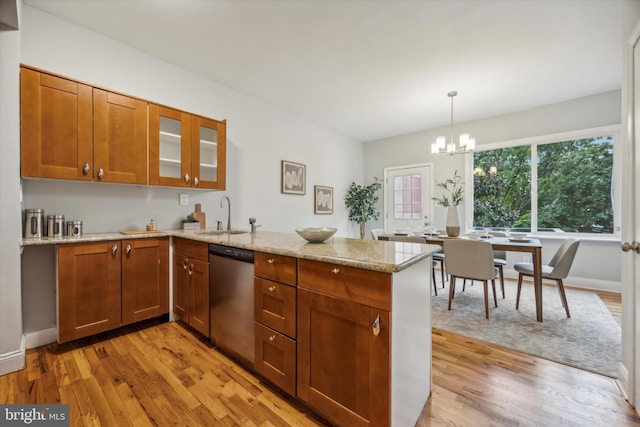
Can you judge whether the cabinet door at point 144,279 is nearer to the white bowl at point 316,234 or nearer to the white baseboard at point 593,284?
the white bowl at point 316,234

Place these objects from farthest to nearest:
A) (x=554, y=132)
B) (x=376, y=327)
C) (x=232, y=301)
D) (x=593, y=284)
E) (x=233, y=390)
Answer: (x=554, y=132)
(x=593, y=284)
(x=232, y=301)
(x=233, y=390)
(x=376, y=327)

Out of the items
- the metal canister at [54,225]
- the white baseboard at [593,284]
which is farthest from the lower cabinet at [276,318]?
the white baseboard at [593,284]

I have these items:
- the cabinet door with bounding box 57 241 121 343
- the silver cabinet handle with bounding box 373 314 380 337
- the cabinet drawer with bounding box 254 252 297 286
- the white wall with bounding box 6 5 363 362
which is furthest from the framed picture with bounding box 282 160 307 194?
the silver cabinet handle with bounding box 373 314 380 337

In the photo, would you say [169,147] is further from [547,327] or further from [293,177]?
[547,327]

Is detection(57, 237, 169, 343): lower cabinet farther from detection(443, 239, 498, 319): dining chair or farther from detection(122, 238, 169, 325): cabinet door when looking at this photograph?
detection(443, 239, 498, 319): dining chair

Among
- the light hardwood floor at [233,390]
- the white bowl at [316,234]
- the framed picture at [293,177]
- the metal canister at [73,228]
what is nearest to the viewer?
the light hardwood floor at [233,390]

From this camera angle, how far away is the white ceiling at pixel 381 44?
2148 millimetres

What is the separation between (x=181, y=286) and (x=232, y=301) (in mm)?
879

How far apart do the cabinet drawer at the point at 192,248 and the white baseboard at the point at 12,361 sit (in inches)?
46.1

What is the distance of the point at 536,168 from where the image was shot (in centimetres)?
424

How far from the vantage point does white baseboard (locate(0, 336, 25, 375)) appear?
176 centimetres

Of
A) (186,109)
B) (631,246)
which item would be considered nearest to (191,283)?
(186,109)

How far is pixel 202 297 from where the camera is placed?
2.18 m

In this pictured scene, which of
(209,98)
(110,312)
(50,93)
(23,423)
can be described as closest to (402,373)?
(23,423)
